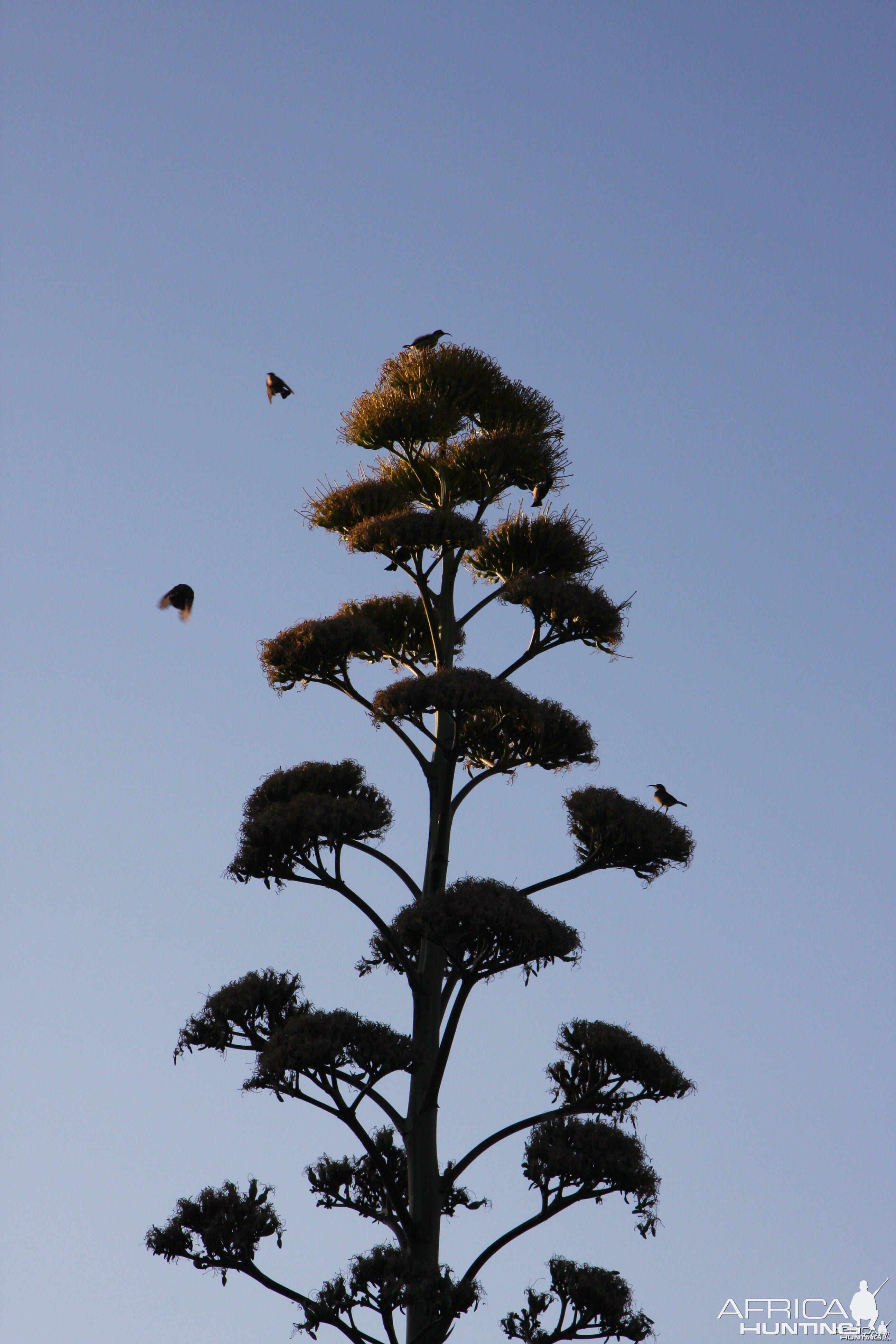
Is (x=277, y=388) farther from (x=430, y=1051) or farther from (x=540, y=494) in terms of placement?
(x=430, y=1051)

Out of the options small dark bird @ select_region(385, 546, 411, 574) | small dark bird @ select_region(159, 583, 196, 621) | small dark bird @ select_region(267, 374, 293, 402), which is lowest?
small dark bird @ select_region(159, 583, 196, 621)

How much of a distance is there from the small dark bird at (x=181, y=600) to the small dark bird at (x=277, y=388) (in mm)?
3556

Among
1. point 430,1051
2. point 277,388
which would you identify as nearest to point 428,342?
point 277,388

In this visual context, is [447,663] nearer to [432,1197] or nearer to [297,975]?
[297,975]

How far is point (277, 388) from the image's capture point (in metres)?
15.2

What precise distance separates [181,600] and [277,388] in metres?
3.76

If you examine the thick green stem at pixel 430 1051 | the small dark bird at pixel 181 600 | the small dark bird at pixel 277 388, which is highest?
the small dark bird at pixel 277 388

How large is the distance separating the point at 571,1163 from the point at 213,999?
137 inches

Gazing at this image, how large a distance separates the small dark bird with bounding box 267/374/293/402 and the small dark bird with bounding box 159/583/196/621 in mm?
3556

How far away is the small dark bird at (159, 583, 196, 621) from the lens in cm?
1238

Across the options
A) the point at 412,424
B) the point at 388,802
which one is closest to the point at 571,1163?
the point at 388,802

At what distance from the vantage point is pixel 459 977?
40.2 feet

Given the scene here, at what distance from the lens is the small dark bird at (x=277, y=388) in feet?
49.9

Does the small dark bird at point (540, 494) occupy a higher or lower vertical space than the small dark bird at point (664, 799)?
higher
